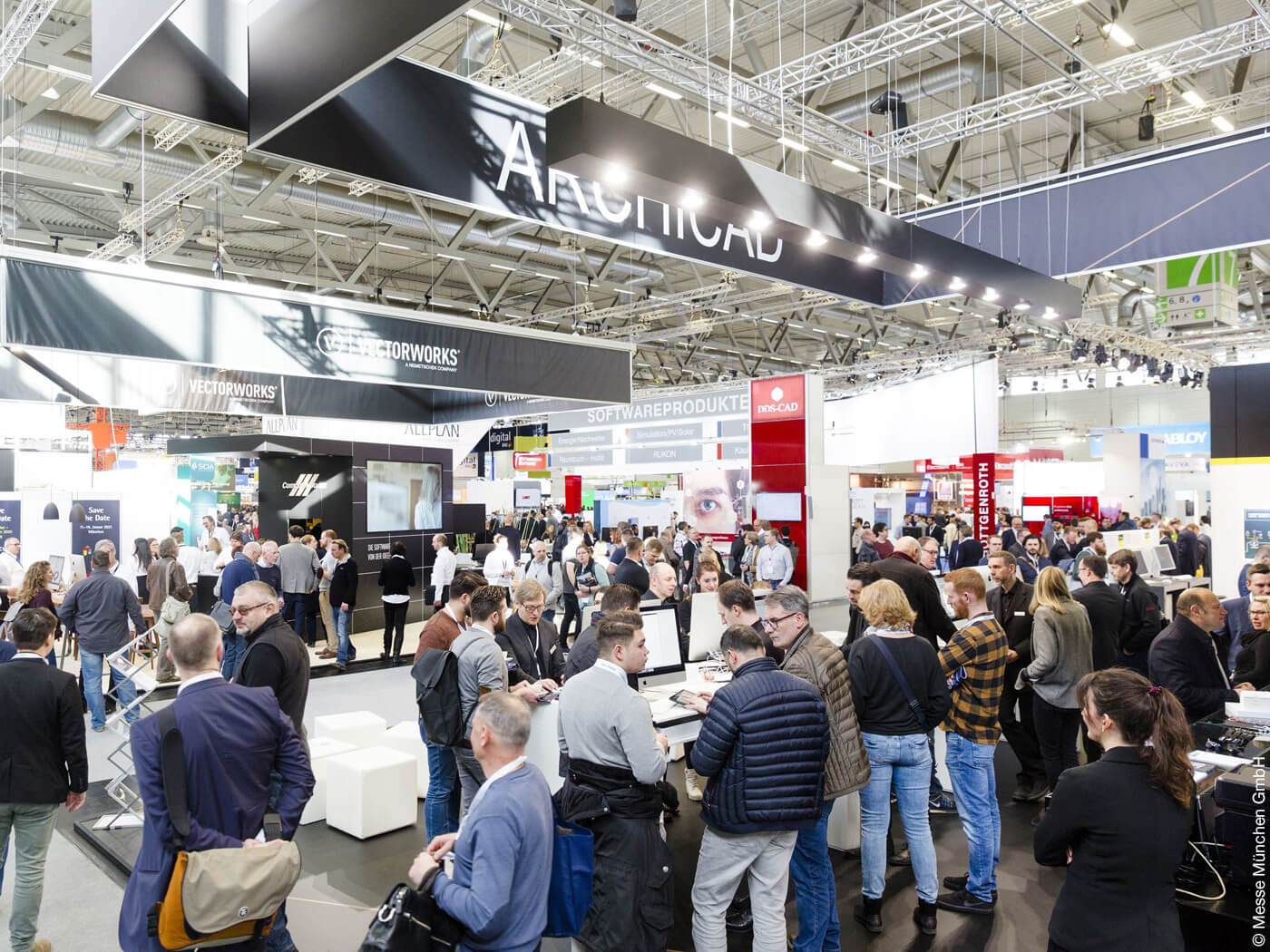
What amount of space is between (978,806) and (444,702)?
7.66 ft

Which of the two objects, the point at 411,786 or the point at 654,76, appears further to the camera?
the point at 654,76

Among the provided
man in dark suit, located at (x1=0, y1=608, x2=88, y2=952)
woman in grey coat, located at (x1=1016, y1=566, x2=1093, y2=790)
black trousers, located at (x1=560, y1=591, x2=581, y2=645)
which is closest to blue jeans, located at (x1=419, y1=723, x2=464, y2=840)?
man in dark suit, located at (x1=0, y1=608, x2=88, y2=952)

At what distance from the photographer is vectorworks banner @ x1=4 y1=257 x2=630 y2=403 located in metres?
4.35

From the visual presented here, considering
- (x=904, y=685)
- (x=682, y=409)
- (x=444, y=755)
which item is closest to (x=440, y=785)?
(x=444, y=755)

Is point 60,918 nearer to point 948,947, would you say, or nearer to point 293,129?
point 293,129

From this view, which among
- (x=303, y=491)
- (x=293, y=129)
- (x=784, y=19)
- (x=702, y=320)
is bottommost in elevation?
(x=303, y=491)

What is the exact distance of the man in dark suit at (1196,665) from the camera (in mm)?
4230

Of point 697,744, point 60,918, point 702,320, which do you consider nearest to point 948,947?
point 697,744

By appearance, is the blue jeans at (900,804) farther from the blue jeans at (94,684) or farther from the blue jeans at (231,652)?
the blue jeans at (231,652)

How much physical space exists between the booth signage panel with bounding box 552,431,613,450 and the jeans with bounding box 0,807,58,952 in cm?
1156

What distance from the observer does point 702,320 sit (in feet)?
47.9

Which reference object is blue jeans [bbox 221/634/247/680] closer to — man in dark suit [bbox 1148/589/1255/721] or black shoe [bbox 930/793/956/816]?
black shoe [bbox 930/793/956/816]

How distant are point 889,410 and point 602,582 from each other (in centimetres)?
738

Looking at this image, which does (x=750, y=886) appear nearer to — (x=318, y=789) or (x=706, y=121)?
(x=318, y=789)
